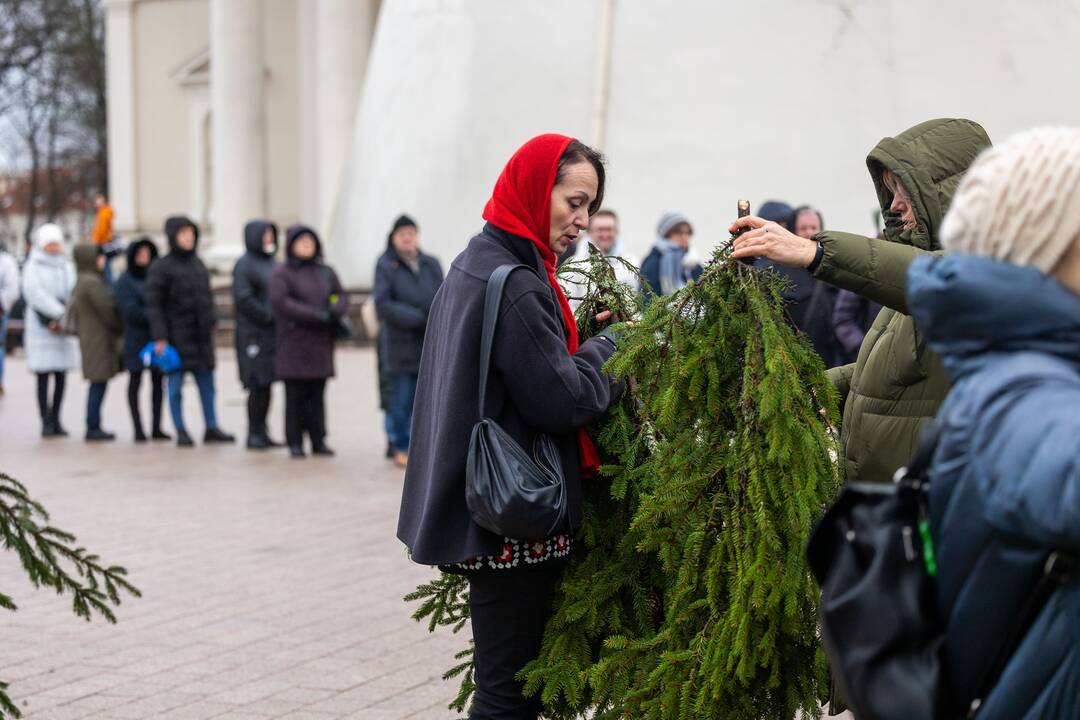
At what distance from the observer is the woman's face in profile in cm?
349

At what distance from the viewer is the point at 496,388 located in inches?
133

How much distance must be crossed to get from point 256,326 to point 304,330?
2.50ft

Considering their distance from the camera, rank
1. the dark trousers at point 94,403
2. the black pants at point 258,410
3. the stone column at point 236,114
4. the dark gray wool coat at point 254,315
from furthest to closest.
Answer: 1. the stone column at point 236,114
2. the dark trousers at point 94,403
3. the black pants at point 258,410
4. the dark gray wool coat at point 254,315

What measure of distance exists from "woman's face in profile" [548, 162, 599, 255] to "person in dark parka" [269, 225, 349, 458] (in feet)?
25.9

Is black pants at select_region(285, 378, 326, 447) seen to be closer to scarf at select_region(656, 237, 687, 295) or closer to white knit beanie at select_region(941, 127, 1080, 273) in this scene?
scarf at select_region(656, 237, 687, 295)

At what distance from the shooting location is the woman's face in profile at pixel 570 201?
11.4ft

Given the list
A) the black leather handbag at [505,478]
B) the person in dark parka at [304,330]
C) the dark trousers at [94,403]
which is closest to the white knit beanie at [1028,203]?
the black leather handbag at [505,478]

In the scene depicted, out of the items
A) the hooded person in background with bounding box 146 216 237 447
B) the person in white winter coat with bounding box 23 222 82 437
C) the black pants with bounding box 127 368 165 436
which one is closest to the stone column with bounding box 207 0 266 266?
the person in white winter coat with bounding box 23 222 82 437

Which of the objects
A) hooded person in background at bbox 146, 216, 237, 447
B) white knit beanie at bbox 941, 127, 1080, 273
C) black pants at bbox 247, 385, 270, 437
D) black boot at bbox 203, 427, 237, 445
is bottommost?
black boot at bbox 203, 427, 237, 445

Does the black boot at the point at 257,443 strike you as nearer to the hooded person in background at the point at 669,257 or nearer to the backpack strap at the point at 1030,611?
the hooded person in background at the point at 669,257

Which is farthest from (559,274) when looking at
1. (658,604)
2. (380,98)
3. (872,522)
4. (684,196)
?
(380,98)

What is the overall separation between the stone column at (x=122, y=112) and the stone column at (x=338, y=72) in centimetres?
1041

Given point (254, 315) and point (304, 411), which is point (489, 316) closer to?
point (304, 411)

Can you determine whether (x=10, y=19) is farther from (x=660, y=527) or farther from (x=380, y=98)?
(x=660, y=527)
